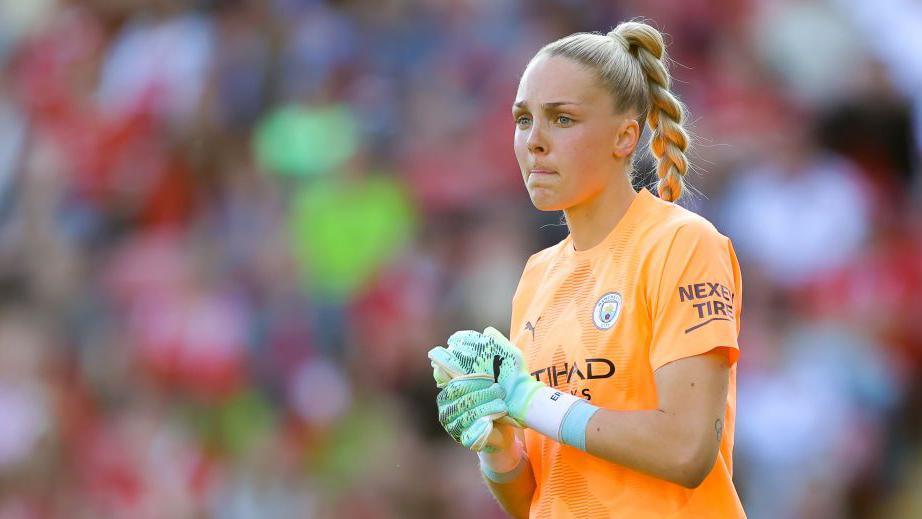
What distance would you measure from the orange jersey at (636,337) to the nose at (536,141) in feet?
0.87

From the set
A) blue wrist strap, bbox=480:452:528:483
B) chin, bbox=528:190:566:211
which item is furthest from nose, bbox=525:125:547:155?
blue wrist strap, bbox=480:452:528:483

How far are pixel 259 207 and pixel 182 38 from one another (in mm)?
1542

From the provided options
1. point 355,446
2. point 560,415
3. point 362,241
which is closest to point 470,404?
point 560,415

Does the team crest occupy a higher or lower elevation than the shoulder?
higher

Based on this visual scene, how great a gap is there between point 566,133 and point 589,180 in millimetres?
130

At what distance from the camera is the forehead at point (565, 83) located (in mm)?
3303

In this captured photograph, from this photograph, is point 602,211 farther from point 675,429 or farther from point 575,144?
point 675,429

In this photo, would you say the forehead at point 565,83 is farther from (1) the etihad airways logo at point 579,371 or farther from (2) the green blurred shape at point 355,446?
(2) the green blurred shape at point 355,446

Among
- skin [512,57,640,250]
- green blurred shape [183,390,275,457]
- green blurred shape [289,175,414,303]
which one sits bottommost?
green blurred shape [183,390,275,457]

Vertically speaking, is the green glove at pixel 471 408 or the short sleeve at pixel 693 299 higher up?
the short sleeve at pixel 693 299

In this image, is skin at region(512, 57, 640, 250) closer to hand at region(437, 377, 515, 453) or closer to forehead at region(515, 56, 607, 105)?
forehead at region(515, 56, 607, 105)

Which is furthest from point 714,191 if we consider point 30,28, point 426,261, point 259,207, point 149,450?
point 30,28

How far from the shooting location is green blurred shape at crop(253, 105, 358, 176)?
27.6 feet

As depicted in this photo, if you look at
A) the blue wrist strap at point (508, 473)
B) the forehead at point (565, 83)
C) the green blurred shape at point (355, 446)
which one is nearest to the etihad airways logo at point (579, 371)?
the blue wrist strap at point (508, 473)
